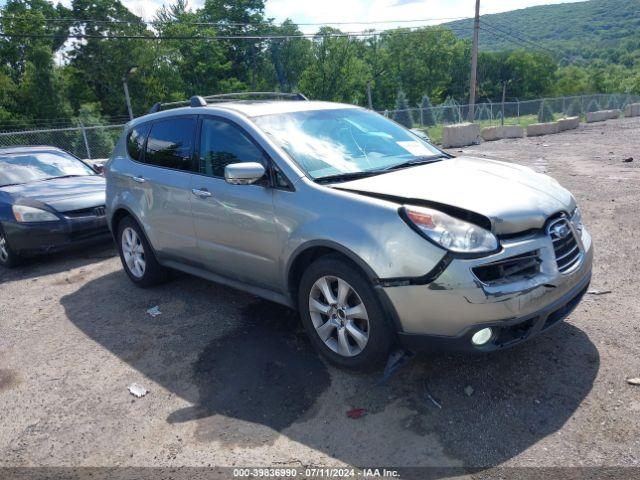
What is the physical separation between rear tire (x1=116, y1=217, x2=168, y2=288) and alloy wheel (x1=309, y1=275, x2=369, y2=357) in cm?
245

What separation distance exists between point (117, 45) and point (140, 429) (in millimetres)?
53364

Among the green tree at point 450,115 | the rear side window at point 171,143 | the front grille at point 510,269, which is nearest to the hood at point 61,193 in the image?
the rear side window at point 171,143

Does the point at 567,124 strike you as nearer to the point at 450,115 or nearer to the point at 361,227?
the point at 450,115

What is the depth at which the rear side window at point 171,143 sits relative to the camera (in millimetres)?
4555

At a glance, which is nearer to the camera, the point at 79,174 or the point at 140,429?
the point at 140,429

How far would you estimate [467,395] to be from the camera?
3.07m

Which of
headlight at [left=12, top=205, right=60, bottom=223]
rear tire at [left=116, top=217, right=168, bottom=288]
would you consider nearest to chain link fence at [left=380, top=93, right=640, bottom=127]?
headlight at [left=12, top=205, right=60, bottom=223]

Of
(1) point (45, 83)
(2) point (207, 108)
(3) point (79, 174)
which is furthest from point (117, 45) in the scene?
(2) point (207, 108)

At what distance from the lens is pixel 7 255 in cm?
676

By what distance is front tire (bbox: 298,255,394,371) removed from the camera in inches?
122

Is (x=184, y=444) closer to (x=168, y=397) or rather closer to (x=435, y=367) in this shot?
(x=168, y=397)

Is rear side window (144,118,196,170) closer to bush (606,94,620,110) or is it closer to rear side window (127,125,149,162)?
rear side window (127,125,149,162)

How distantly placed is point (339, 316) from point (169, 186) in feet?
7.36

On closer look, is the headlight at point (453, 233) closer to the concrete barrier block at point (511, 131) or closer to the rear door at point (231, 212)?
the rear door at point (231, 212)
